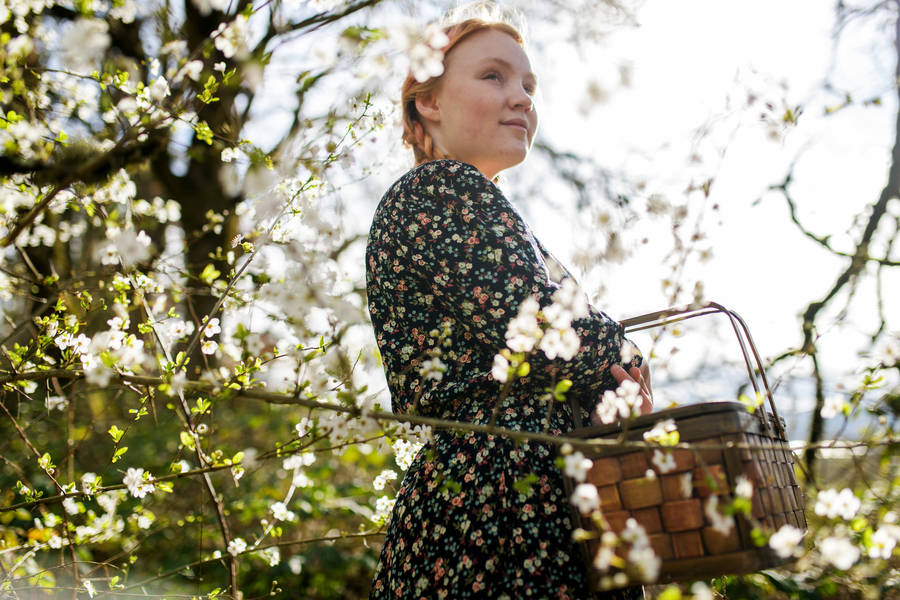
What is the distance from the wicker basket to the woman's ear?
0.91 meters

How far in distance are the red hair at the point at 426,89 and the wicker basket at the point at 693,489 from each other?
35.0 inches

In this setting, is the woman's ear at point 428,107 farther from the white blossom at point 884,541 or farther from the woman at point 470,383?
the white blossom at point 884,541

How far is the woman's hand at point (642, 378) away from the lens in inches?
46.9

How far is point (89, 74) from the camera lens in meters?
1.79

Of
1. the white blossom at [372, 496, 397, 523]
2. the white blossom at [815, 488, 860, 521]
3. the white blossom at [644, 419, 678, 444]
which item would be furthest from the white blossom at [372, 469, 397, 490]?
the white blossom at [815, 488, 860, 521]

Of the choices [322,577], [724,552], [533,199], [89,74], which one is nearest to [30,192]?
[89,74]

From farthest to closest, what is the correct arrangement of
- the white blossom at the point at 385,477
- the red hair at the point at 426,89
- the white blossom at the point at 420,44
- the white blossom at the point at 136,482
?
the white blossom at the point at 385,477, the red hair at the point at 426,89, the white blossom at the point at 136,482, the white blossom at the point at 420,44

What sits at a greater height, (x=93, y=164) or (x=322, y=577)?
(x=93, y=164)

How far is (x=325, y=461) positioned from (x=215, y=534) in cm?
114

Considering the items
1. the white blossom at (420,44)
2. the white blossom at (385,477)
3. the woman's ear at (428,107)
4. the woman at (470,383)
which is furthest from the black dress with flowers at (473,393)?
the white blossom at (385,477)

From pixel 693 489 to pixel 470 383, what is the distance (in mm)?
424

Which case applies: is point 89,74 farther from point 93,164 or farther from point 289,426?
point 289,426

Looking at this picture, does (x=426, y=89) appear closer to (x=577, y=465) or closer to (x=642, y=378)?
(x=642, y=378)

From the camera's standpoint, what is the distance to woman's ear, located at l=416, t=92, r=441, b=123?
1.61m
